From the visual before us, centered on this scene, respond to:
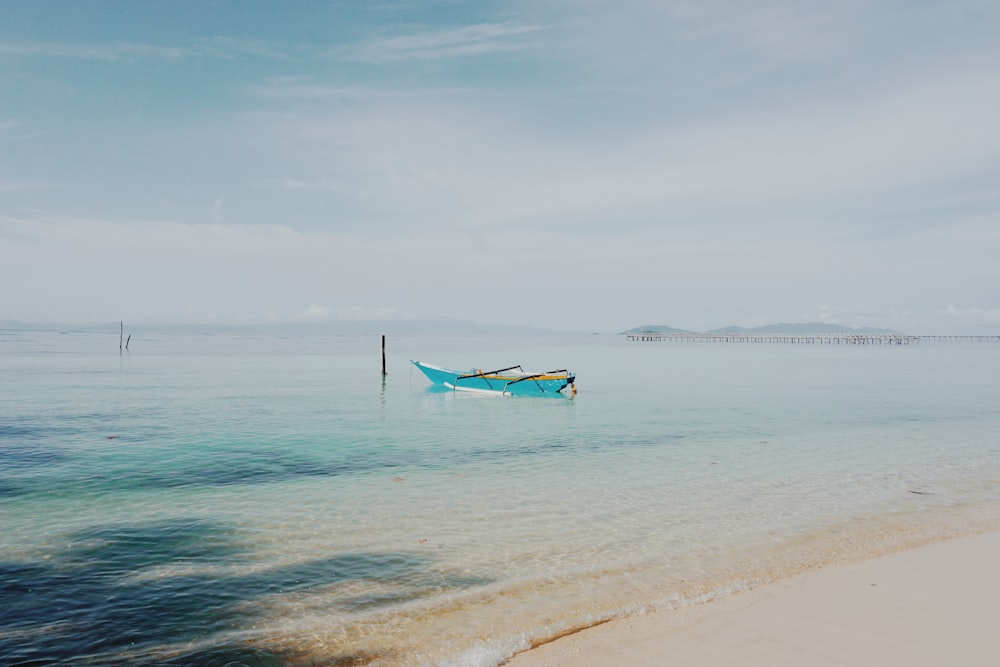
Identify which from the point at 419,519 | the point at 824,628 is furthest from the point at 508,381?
the point at 824,628

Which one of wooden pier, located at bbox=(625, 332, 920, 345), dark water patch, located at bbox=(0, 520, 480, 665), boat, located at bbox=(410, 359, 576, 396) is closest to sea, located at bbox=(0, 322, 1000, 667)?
dark water patch, located at bbox=(0, 520, 480, 665)

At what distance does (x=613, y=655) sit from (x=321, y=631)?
2962mm

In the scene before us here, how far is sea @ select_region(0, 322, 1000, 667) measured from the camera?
7.02m

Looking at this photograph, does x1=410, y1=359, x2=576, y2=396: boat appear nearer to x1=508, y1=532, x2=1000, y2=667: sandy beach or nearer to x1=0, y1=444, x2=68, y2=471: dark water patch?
x1=0, y1=444, x2=68, y2=471: dark water patch

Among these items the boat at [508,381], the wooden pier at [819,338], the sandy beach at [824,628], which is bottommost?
the sandy beach at [824,628]

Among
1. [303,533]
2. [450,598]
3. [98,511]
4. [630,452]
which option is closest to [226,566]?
[303,533]

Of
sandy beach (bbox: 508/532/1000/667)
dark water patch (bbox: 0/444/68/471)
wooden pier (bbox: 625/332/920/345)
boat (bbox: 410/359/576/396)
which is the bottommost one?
sandy beach (bbox: 508/532/1000/667)

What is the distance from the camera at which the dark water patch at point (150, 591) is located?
6.45 m

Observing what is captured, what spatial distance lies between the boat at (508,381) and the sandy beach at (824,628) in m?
24.1

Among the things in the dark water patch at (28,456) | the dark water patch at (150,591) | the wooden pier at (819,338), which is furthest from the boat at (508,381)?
the wooden pier at (819,338)

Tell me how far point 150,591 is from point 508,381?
26.3 meters

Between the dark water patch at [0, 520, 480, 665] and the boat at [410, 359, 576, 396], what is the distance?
23.2m

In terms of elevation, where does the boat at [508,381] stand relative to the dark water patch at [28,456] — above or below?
above

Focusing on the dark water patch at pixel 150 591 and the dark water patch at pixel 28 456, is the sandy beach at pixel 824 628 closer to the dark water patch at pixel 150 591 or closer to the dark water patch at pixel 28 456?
the dark water patch at pixel 150 591
